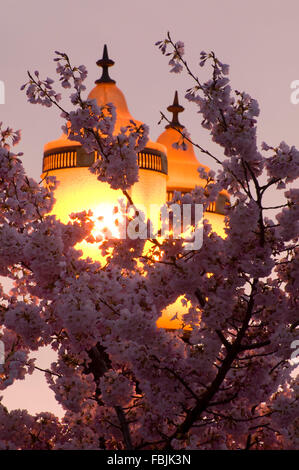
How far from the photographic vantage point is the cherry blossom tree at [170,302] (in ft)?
23.6

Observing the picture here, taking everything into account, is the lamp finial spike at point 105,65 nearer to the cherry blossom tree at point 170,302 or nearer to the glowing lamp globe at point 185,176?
the glowing lamp globe at point 185,176

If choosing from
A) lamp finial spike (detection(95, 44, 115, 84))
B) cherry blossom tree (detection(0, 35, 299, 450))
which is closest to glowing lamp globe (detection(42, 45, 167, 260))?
lamp finial spike (detection(95, 44, 115, 84))

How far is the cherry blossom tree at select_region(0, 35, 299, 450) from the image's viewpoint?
23.6 ft

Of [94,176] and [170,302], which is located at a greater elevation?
[94,176]

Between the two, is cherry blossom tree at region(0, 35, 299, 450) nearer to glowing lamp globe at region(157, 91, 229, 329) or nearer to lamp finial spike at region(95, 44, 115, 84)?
lamp finial spike at region(95, 44, 115, 84)

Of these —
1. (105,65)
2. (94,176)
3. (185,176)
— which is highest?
(105,65)

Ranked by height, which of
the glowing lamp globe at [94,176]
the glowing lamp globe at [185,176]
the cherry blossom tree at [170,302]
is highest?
the glowing lamp globe at [185,176]

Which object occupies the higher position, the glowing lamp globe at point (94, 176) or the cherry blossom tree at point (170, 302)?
the glowing lamp globe at point (94, 176)

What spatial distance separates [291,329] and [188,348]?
0.96m

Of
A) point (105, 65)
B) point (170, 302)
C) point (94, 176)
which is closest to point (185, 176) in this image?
point (105, 65)

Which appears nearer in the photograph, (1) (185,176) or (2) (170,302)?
(2) (170,302)

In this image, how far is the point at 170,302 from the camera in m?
7.77

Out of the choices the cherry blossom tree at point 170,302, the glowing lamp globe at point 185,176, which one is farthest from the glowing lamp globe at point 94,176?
the cherry blossom tree at point 170,302

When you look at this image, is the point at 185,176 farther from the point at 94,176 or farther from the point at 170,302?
the point at 170,302
